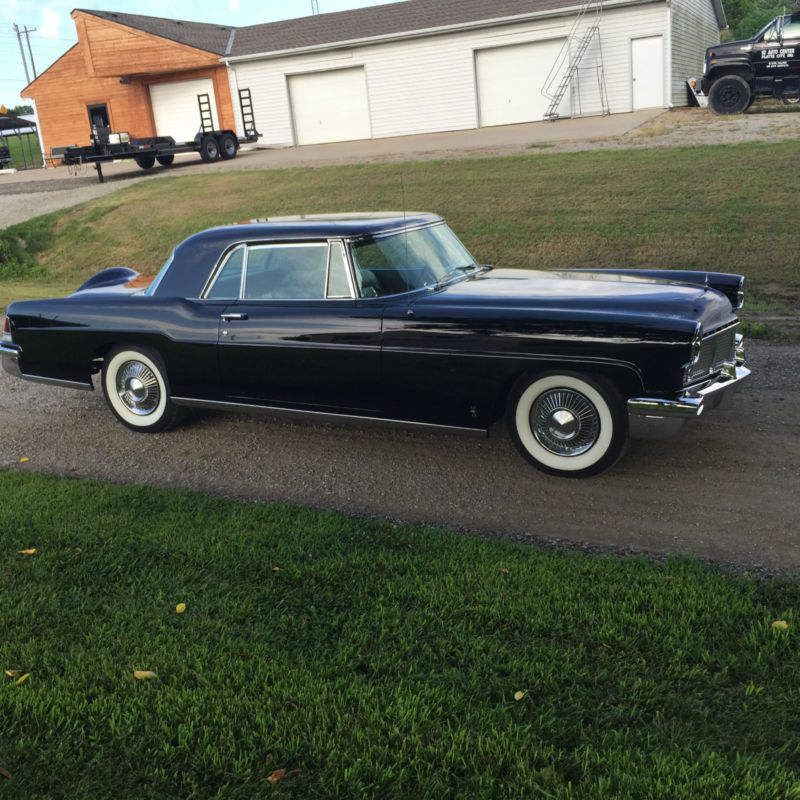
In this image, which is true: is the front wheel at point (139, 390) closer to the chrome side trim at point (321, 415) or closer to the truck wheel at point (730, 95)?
the chrome side trim at point (321, 415)

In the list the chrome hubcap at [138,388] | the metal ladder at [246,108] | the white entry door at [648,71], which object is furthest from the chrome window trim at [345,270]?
the metal ladder at [246,108]

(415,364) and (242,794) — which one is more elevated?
(415,364)

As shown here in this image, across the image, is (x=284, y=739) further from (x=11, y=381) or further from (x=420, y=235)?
(x=11, y=381)

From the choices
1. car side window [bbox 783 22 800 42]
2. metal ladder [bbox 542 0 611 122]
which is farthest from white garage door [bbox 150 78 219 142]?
car side window [bbox 783 22 800 42]

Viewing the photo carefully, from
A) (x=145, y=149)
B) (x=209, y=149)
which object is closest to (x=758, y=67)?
(x=209, y=149)

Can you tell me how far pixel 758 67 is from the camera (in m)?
20.5

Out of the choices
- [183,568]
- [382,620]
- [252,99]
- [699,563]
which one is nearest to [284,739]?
[382,620]

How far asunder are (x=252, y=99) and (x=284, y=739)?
1239 inches

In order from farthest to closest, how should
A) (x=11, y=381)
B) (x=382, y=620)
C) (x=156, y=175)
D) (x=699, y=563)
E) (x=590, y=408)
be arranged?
1. (x=156, y=175)
2. (x=11, y=381)
3. (x=590, y=408)
4. (x=699, y=563)
5. (x=382, y=620)

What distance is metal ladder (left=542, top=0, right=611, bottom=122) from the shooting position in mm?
25641

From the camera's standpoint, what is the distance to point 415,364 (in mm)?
5168

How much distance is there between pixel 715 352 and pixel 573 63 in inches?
928

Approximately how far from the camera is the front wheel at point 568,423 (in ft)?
15.7

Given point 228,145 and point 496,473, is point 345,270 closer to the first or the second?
point 496,473
